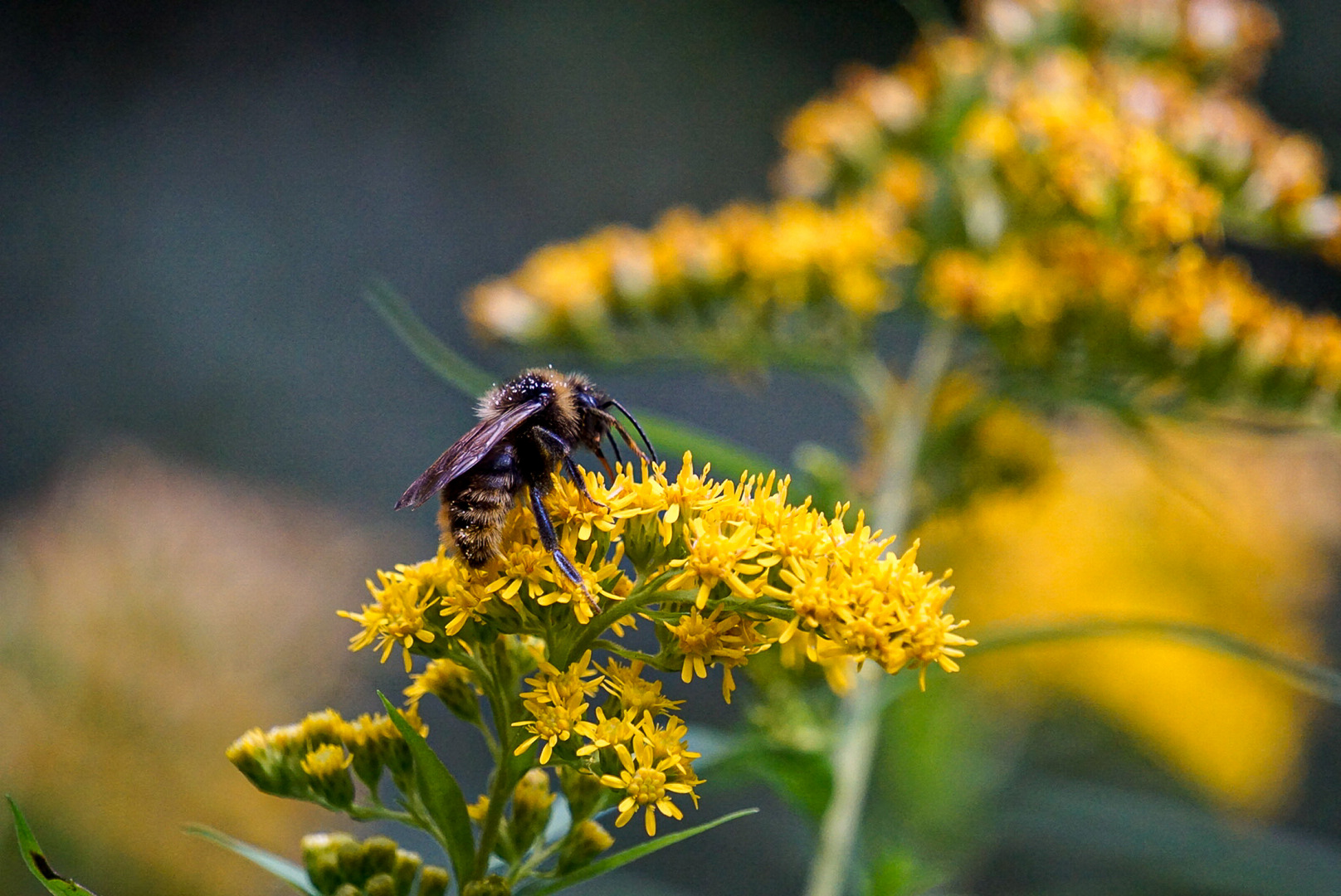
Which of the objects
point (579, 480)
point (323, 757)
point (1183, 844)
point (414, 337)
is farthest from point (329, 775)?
point (1183, 844)

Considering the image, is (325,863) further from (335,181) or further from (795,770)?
Answer: (335,181)

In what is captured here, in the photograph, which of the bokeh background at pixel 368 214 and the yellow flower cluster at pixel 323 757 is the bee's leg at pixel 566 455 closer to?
the yellow flower cluster at pixel 323 757

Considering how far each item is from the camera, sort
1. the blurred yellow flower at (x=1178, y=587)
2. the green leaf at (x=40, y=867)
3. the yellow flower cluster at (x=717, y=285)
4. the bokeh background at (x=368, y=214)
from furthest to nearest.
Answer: the bokeh background at (x=368, y=214) → the blurred yellow flower at (x=1178, y=587) → the yellow flower cluster at (x=717, y=285) → the green leaf at (x=40, y=867)

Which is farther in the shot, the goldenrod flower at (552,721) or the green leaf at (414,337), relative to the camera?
the green leaf at (414,337)

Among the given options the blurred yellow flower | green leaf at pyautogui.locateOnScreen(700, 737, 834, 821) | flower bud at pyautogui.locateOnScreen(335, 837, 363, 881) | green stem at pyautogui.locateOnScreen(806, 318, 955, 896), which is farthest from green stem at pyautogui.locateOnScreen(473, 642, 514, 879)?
the blurred yellow flower

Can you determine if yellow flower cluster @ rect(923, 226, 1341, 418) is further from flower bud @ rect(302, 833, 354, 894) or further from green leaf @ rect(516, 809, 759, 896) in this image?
flower bud @ rect(302, 833, 354, 894)

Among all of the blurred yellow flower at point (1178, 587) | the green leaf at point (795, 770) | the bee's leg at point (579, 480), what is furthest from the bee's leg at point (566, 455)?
the blurred yellow flower at point (1178, 587)
